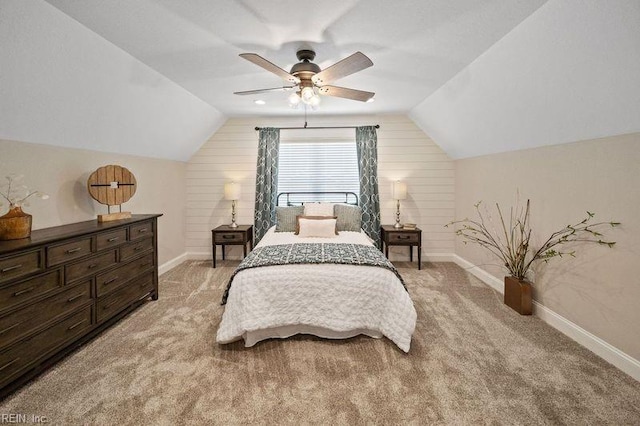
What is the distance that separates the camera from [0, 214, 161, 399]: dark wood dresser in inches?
74.9

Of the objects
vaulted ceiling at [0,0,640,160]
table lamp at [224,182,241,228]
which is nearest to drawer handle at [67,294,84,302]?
vaulted ceiling at [0,0,640,160]

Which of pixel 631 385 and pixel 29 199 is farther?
pixel 29 199

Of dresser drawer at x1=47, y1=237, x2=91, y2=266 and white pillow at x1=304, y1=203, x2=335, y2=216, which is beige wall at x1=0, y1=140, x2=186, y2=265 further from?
white pillow at x1=304, y1=203, x2=335, y2=216

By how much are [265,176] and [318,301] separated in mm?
2910

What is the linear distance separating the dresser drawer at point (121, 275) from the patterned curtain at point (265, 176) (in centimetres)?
191

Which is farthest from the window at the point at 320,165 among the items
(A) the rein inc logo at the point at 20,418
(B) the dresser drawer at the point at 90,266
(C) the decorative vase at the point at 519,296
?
(A) the rein inc logo at the point at 20,418

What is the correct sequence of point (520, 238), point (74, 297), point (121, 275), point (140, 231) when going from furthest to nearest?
point (520, 238) → point (140, 231) → point (121, 275) → point (74, 297)

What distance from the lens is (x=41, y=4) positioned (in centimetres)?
186

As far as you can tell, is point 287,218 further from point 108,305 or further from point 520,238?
point 520,238

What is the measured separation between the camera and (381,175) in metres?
5.11

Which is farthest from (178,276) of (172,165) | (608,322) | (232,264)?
(608,322)

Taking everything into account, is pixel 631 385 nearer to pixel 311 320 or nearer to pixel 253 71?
pixel 311 320

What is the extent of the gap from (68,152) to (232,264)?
2.71m

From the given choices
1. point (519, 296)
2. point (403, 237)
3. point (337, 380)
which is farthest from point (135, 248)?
point (519, 296)
